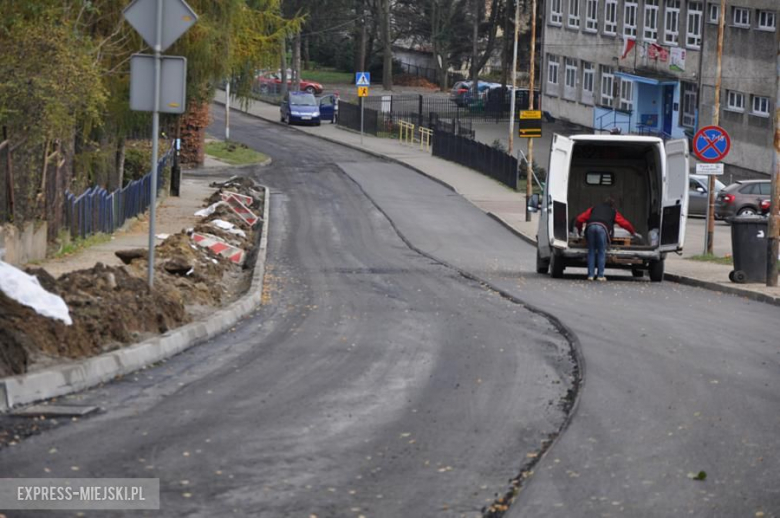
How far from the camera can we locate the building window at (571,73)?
67.1 m

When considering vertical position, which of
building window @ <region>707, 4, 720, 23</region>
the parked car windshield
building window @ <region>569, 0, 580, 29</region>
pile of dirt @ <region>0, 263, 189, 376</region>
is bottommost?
pile of dirt @ <region>0, 263, 189, 376</region>

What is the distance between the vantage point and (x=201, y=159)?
51812mm

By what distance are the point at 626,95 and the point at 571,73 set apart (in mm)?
6633

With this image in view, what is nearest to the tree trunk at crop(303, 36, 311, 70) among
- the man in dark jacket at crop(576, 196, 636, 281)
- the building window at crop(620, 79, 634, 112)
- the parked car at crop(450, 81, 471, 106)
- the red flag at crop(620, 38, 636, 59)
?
the parked car at crop(450, 81, 471, 106)

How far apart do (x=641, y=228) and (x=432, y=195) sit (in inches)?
833

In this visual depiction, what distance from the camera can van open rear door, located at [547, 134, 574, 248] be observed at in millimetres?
21812

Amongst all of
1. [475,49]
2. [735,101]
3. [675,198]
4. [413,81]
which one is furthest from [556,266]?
[413,81]

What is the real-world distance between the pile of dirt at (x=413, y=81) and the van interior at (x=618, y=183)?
2811 inches

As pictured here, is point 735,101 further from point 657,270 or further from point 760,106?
point 657,270

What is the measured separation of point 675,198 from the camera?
2191cm

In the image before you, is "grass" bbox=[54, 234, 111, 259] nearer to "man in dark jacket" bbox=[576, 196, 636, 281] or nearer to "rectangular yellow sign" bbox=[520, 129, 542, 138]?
"man in dark jacket" bbox=[576, 196, 636, 281]

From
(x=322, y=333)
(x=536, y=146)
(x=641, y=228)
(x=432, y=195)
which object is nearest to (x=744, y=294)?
(x=641, y=228)

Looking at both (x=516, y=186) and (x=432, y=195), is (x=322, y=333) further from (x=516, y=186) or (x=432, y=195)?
(x=516, y=186)

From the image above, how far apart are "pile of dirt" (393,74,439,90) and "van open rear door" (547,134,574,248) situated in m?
73.3
